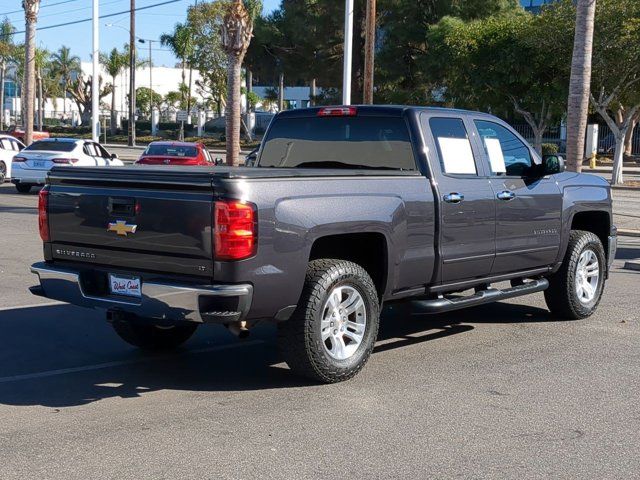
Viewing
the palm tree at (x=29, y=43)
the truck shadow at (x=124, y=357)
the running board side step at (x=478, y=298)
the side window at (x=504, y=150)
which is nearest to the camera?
the truck shadow at (x=124, y=357)

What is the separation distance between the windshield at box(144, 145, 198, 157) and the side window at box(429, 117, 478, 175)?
698 inches

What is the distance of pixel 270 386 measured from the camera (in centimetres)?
653

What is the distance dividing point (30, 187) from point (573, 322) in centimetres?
1973

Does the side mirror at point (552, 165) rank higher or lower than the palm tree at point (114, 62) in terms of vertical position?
lower

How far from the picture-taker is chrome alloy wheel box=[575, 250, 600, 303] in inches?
359

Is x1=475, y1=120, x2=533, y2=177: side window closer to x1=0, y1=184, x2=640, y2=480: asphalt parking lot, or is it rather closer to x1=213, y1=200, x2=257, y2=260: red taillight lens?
x1=0, y1=184, x2=640, y2=480: asphalt parking lot

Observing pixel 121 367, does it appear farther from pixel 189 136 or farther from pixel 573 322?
pixel 189 136

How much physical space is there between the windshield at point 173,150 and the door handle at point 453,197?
18.2 metres

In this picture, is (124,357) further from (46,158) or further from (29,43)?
(29,43)

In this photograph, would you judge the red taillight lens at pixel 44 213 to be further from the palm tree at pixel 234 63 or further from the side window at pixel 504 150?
the palm tree at pixel 234 63

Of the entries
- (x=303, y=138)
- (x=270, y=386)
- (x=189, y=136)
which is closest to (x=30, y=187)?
(x=303, y=138)

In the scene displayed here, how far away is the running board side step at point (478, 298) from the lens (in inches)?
283

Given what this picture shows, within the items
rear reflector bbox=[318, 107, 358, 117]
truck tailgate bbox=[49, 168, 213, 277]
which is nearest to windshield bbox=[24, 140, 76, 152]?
rear reflector bbox=[318, 107, 358, 117]

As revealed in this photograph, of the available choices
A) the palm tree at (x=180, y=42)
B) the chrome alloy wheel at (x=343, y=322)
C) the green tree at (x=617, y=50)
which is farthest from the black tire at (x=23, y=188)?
the palm tree at (x=180, y=42)
